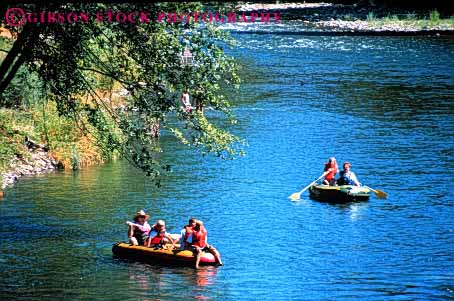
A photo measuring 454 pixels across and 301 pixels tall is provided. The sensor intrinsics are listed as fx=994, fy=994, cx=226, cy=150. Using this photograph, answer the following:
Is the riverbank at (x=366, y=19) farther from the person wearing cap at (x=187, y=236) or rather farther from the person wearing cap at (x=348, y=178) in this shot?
the person wearing cap at (x=187, y=236)

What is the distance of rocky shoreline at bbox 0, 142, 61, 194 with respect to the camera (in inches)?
1351

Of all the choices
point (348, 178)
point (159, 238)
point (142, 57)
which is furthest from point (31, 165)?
point (142, 57)

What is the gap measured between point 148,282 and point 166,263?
1.41m

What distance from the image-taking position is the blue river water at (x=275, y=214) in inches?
942

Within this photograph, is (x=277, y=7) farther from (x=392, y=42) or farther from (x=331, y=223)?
(x=331, y=223)

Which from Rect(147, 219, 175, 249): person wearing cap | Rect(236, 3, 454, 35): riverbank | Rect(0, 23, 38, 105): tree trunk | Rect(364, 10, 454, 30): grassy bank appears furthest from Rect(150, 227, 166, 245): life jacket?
Rect(364, 10, 454, 30): grassy bank

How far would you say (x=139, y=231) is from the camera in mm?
26422

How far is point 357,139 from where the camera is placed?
43625 millimetres

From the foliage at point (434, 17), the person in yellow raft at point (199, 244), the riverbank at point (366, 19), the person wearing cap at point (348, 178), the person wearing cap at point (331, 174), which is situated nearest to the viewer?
the person in yellow raft at point (199, 244)

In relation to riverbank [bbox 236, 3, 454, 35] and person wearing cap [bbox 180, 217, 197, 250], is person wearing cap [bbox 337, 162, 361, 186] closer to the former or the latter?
person wearing cap [bbox 180, 217, 197, 250]

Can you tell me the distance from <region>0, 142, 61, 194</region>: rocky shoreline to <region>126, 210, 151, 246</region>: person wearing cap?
29.0 feet

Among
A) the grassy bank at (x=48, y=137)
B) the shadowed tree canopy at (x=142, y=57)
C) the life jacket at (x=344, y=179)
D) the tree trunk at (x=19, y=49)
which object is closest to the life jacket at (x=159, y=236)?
the shadowed tree canopy at (x=142, y=57)

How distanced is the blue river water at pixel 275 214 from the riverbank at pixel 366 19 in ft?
99.1

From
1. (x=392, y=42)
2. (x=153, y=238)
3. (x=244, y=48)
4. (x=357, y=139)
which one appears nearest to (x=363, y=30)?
(x=392, y=42)
